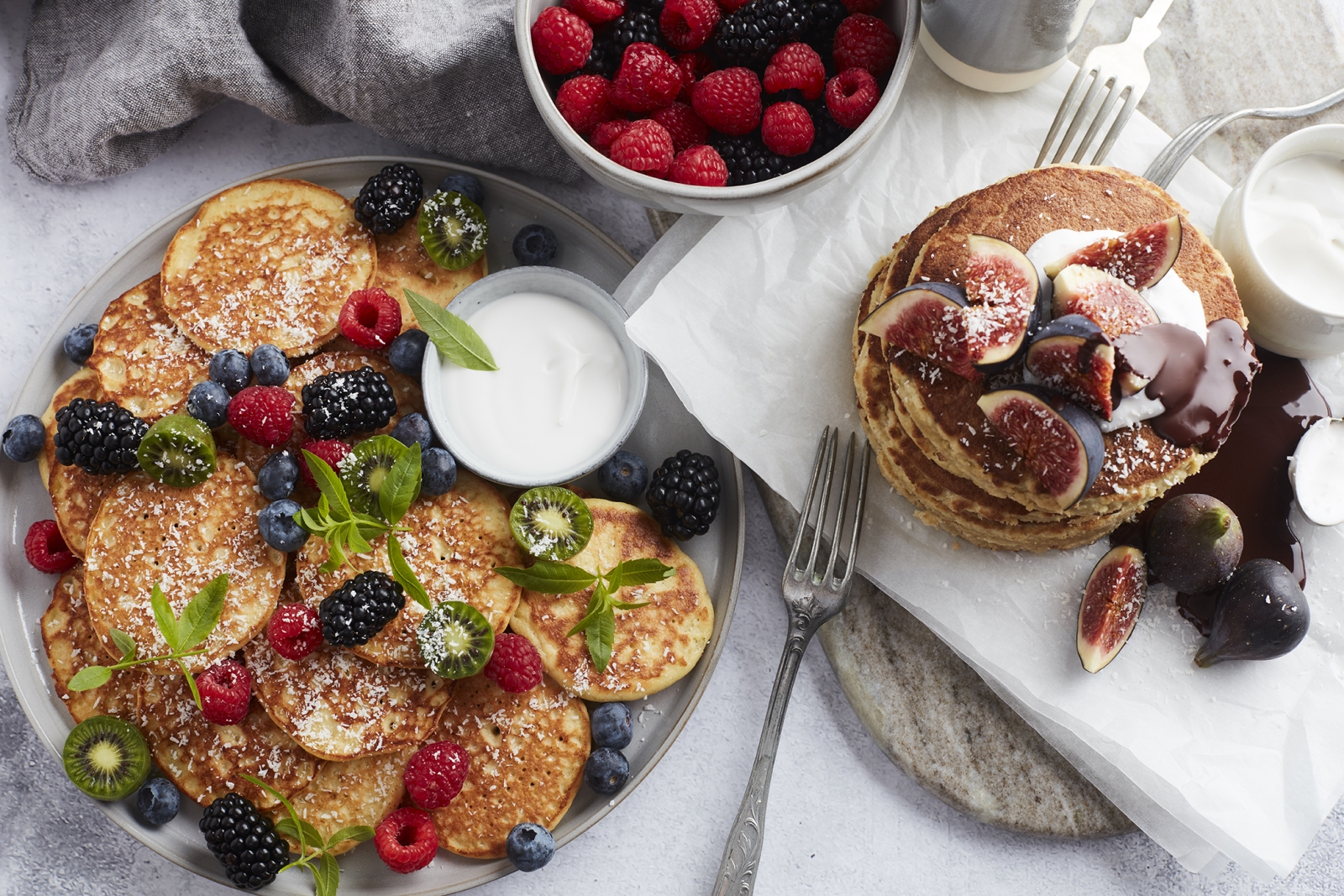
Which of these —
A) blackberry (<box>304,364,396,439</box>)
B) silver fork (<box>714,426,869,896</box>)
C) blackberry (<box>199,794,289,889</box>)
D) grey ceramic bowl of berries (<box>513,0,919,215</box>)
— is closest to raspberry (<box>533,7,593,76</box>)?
grey ceramic bowl of berries (<box>513,0,919,215</box>)

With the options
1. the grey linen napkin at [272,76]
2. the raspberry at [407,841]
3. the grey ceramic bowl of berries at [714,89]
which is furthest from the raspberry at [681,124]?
the raspberry at [407,841]

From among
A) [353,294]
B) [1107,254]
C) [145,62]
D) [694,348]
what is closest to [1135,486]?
[1107,254]

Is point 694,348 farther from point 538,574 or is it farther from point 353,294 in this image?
point 353,294

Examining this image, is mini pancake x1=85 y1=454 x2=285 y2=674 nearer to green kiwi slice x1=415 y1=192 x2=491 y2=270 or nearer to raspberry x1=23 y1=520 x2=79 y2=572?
raspberry x1=23 y1=520 x2=79 y2=572

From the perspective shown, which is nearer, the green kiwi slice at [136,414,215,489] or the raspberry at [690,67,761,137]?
the raspberry at [690,67,761,137]

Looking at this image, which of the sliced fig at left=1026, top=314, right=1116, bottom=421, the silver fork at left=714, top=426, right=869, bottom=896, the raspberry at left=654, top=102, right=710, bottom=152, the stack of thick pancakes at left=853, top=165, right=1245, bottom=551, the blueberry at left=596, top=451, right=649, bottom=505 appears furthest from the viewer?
the blueberry at left=596, top=451, right=649, bottom=505

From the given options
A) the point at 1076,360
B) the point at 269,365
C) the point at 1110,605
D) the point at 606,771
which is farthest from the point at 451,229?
the point at 1110,605
